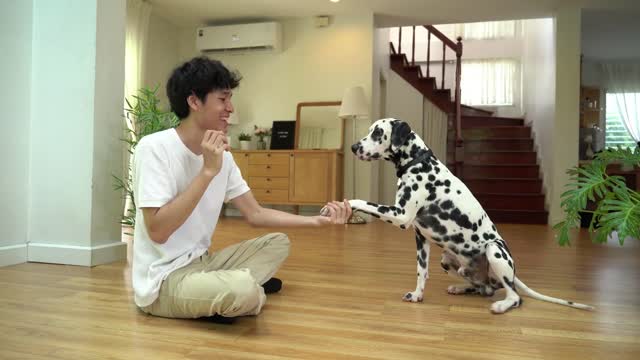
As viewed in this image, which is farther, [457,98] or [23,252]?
[457,98]

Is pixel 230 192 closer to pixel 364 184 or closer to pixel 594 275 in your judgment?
pixel 594 275

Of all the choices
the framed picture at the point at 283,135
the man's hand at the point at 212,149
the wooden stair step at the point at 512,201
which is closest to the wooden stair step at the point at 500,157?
the wooden stair step at the point at 512,201

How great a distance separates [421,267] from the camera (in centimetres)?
212

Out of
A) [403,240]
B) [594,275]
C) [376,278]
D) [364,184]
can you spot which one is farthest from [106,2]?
[364,184]

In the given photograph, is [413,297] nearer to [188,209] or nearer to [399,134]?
[399,134]

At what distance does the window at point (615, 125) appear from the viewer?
9.66 metres

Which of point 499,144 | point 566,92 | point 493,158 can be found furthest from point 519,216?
→ point 566,92

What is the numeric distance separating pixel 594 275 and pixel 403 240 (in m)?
1.78

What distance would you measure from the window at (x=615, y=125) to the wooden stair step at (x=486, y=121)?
2454 mm

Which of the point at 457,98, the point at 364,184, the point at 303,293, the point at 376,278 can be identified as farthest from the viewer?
the point at 457,98

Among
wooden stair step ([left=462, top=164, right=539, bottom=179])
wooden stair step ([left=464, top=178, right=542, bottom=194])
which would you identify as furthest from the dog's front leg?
wooden stair step ([left=462, top=164, right=539, bottom=179])

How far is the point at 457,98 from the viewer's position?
7.16 meters

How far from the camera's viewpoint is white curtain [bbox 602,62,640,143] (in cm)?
954

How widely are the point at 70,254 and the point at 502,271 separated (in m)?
2.46
